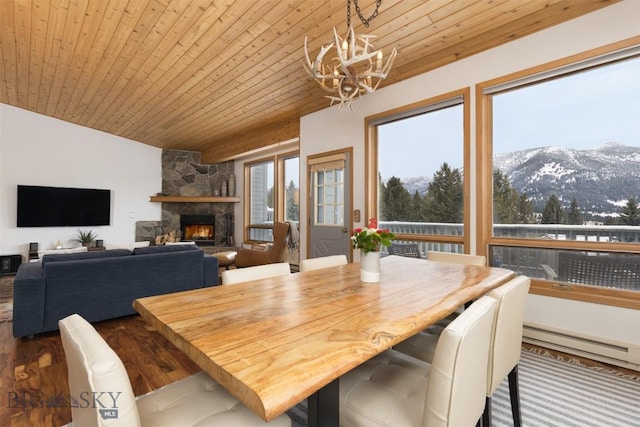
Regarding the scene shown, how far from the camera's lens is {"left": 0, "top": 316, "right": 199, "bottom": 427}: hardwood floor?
1746mm

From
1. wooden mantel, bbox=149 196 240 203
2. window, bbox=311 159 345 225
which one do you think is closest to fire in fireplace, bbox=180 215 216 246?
wooden mantel, bbox=149 196 240 203

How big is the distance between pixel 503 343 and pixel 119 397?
1.43 meters

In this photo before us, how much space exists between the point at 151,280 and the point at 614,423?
380 cm

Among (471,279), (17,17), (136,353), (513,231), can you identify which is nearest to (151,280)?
(136,353)

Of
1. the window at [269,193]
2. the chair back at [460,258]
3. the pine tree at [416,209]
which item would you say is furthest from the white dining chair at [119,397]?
the window at [269,193]

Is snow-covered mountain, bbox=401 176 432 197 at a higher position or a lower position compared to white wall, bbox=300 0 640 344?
lower

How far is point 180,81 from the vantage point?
13.0 ft

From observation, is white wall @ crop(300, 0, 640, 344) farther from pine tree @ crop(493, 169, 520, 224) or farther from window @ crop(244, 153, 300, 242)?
window @ crop(244, 153, 300, 242)

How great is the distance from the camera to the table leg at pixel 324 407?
92cm

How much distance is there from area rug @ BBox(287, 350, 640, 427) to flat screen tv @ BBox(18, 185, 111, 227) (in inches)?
252

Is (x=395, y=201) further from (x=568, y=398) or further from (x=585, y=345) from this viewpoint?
(x=568, y=398)

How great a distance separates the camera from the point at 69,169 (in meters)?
6.16

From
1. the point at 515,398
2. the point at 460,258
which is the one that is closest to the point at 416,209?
the point at 460,258

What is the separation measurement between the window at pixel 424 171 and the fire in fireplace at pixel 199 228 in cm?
492
